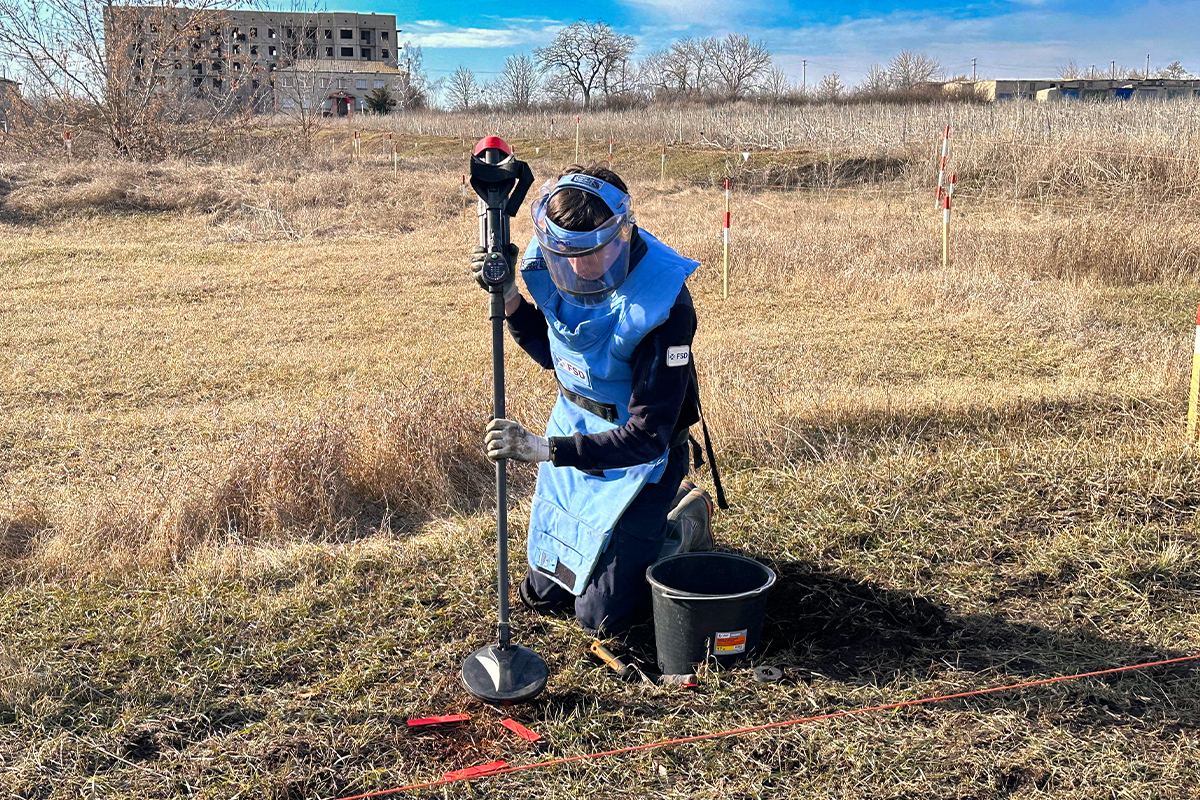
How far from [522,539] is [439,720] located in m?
1.37

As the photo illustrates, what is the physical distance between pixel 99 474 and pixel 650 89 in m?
61.4

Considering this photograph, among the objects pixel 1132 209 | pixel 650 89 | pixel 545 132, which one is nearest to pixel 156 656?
pixel 1132 209

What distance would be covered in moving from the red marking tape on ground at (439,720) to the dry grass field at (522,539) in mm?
54

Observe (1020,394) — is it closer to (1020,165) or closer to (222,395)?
(222,395)

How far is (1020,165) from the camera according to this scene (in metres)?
17.2

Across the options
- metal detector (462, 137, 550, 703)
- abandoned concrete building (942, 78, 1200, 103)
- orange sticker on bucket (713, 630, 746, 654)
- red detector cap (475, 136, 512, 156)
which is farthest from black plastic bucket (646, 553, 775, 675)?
abandoned concrete building (942, 78, 1200, 103)

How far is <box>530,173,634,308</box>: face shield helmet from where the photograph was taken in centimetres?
299

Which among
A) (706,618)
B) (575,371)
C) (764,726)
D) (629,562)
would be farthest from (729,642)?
(575,371)

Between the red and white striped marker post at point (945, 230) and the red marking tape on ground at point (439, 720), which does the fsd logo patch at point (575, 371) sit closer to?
the red marking tape on ground at point (439, 720)

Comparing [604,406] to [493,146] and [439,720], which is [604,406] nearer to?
[493,146]

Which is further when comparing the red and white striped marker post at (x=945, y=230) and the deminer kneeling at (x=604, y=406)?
the red and white striped marker post at (x=945, y=230)

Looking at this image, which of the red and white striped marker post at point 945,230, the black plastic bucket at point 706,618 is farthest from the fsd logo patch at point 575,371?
the red and white striped marker post at point 945,230

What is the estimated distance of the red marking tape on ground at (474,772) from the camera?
8.87 ft

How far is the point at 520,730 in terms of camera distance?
9.66 ft
